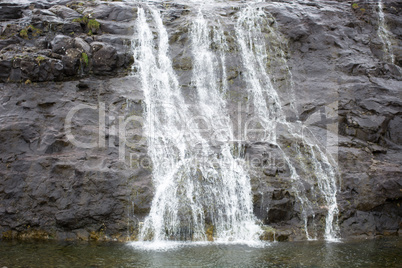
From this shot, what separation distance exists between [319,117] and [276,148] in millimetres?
2404

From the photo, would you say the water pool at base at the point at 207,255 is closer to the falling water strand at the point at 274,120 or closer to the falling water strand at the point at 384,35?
the falling water strand at the point at 274,120

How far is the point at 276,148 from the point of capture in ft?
34.4

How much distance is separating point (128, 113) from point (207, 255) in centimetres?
566

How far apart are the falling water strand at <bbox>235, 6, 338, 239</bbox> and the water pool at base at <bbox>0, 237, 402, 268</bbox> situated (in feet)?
3.88

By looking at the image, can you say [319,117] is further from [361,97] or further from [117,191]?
[117,191]

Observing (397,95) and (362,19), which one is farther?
(362,19)

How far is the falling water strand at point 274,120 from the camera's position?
9469 millimetres

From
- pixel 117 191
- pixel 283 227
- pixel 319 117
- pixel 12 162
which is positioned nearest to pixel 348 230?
pixel 283 227

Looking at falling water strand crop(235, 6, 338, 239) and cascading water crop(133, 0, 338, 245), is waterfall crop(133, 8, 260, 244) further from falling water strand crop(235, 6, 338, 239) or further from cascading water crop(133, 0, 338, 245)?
falling water strand crop(235, 6, 338, 239)

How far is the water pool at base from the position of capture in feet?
22.6

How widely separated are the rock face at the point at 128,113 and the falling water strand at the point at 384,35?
142 mm

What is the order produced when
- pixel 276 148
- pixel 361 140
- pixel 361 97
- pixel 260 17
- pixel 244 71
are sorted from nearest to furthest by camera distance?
Result: pixel 276 148 < pixel 361 140 < pixel 361 97 < pixel 244 71 < pixel 260 17

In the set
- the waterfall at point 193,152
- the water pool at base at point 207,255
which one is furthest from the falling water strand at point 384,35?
the water pool at base at point 207,255

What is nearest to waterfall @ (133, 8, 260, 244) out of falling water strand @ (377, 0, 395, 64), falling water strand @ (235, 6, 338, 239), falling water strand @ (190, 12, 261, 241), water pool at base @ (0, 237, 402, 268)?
falling water strand @ (190, 12, 261, 241)
